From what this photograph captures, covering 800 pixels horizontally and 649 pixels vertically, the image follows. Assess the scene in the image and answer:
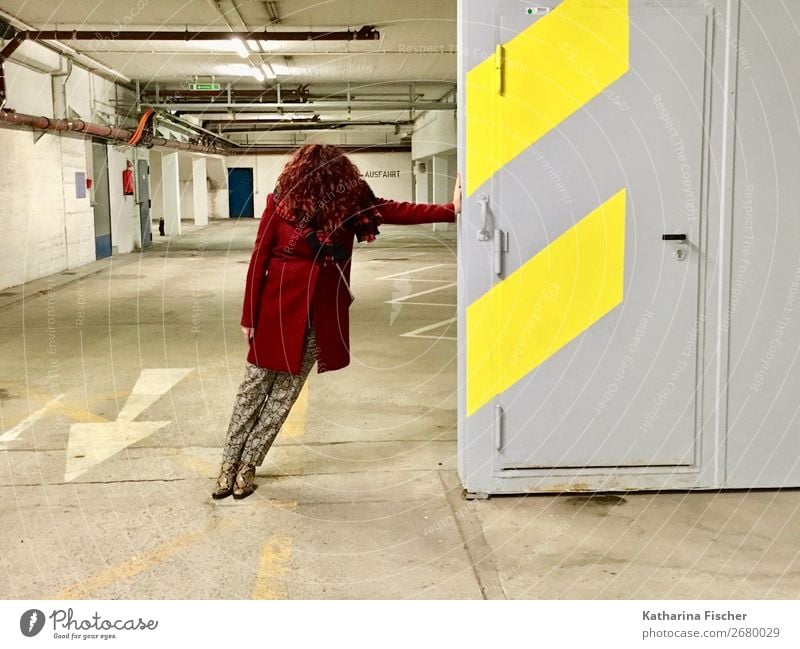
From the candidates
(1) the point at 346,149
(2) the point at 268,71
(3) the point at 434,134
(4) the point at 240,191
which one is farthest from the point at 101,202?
(4) the point at 240,191

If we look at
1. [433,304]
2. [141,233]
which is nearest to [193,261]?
[141,233]

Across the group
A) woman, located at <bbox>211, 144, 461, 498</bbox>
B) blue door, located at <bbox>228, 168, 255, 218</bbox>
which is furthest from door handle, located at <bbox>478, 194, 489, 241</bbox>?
blue door, located at <bbox>228, 168, 255, 218</bbox>

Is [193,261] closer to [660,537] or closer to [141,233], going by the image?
[141,233]

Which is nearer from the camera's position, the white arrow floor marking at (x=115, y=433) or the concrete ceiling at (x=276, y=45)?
the white arrow floor marking at (x=115, y=433)

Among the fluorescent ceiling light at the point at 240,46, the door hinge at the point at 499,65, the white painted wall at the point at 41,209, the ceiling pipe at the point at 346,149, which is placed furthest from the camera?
the ceiling pipe at the point at 346,149

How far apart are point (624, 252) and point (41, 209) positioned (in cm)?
1106

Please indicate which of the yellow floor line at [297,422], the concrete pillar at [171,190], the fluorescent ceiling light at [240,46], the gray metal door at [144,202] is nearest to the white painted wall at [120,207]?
the gray metal door at [144,202]

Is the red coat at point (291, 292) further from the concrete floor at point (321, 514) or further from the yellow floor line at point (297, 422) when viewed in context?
the yellow floor line at point (297, 422)

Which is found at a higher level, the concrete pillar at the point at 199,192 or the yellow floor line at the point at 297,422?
the concrete pillar at the point at 199,192

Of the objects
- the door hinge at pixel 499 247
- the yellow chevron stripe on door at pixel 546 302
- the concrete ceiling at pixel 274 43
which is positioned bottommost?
the yellow chevron stripe on door at pixel 546 302

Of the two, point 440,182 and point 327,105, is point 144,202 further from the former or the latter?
point 440,182

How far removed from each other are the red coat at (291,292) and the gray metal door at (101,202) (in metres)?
12.9

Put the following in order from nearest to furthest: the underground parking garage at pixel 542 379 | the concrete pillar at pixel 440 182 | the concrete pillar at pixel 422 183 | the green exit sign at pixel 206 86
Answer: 1. the underground parking garage at pixel 542 379
2. the green exit sign at pixel 206 86
3. the concrete pillar at pixel 440 182
4. the concrete pillar at pixel 422 183

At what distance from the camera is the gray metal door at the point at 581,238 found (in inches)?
132
